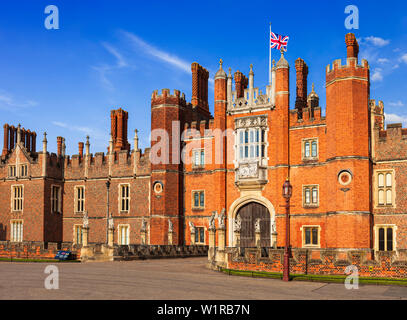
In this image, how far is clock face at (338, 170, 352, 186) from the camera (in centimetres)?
3259

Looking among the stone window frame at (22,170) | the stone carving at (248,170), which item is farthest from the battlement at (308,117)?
the stone window frame at (22,170)

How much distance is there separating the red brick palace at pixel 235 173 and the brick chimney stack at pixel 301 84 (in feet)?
0.40

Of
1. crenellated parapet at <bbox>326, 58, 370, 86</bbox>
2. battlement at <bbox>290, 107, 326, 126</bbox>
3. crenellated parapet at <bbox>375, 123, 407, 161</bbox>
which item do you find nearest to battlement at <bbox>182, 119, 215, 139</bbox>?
battlement at <bbox>290, 107, 326, 126</bbox>

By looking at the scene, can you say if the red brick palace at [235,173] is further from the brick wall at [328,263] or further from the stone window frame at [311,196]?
the brick wall at [328,263]

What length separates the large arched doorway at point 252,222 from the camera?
37.6 m

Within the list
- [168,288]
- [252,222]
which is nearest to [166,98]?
[252,222]

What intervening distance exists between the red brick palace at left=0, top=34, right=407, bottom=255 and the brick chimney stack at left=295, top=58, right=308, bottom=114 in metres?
0.12

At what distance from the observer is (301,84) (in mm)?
42750

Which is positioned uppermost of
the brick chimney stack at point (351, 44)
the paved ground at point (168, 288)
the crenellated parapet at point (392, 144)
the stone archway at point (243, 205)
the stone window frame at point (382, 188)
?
the brick chimney stack at point (351, 44)

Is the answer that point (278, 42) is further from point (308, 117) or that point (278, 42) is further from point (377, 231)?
point (377, 231)

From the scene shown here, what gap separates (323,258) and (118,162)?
26.0 meters

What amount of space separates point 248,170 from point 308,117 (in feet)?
19.0

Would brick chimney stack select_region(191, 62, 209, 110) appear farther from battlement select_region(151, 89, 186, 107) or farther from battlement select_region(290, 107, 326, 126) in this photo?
battlement select_region(290, 107, 326, 126)
